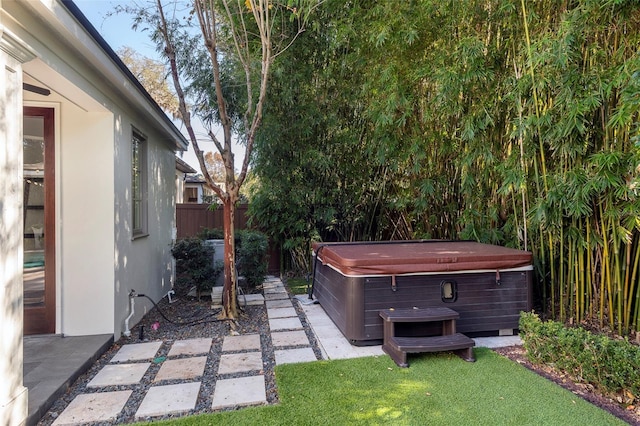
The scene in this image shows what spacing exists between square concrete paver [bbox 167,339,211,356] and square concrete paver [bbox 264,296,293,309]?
4.36 ft

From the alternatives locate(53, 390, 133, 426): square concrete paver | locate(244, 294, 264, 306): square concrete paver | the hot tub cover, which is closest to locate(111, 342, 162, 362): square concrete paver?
locate(53, 390, 133, 426): square concrete paver

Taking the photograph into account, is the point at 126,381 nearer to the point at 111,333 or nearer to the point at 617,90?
the point at 111,333

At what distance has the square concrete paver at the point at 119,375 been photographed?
2.69m

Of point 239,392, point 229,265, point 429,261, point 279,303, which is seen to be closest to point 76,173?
point 229,265

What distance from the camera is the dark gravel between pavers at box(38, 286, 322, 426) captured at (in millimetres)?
2377

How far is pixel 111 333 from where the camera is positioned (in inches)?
136

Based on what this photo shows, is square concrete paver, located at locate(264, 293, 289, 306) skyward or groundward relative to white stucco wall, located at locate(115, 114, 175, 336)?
groundward

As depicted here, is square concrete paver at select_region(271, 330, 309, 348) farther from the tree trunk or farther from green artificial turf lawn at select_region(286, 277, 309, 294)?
green artificial turf lawn at select_region(286, 277, 309, 294)

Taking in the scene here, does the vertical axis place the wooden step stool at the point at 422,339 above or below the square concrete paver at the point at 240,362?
above

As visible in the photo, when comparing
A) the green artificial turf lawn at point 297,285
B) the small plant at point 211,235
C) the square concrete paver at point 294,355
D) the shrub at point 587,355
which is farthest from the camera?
the small plant at point 211,235

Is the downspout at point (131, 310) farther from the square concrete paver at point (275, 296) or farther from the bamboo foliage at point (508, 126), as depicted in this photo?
the bamboo foliage at point (508, 126)

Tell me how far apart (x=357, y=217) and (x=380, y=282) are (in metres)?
3.03

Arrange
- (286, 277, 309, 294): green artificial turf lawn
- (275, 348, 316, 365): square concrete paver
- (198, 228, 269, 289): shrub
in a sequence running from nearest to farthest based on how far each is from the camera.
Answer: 1. (275, 348, 316, 365): square concrete paver
2. (198, 228, 269, 289): shrub
3. (286, 277, 309, 294): green artificial turf lawn

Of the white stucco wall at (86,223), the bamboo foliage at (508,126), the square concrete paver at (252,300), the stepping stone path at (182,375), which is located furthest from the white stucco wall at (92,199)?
the bamboo foliage at (508,126)
